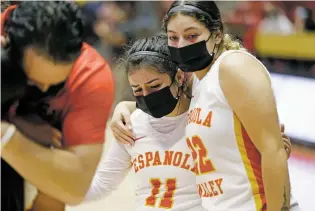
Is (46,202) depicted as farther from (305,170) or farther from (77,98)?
(305,170)

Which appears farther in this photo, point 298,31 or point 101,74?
point 298,31

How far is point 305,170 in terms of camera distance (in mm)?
2926

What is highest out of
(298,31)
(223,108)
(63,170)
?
(63,170)

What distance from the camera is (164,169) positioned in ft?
4.94

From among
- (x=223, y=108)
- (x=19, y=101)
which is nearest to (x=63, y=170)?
(x=19, y=101)

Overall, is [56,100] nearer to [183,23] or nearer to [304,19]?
[183,23]

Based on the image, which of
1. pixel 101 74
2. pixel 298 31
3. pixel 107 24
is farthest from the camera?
pixel 298 31

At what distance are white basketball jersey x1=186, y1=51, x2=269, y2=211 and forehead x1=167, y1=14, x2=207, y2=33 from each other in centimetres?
9

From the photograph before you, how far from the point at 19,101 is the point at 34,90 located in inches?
1.3

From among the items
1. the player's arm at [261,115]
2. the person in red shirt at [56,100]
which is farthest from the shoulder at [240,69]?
the person in red shirt at [56,100]

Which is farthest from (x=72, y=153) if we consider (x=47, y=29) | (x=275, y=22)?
(x=275, y=22)

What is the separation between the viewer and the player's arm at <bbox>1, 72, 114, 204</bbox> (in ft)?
3.03

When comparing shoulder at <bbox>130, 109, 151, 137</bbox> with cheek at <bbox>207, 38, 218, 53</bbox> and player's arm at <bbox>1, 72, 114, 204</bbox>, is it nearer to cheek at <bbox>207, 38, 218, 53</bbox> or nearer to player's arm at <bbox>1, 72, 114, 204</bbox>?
cheek at <bbox>207, 38, 218, 53</bbox>

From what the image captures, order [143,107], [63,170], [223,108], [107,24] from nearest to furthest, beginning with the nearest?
[63,170] → [223,108] → [143,107] → [107,24]
